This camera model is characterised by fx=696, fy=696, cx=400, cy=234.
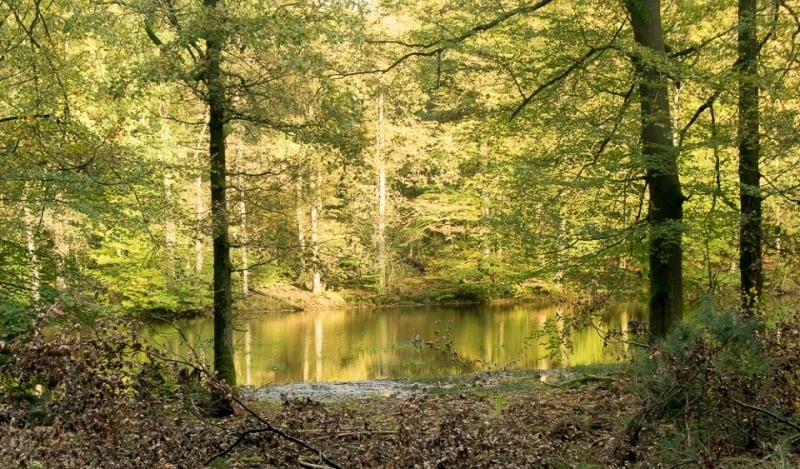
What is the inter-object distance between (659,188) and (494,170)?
3.21 metres

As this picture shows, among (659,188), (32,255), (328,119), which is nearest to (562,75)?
(659,188)

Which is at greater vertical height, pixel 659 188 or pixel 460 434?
pixel 659 188

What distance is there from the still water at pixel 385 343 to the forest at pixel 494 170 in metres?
1.92

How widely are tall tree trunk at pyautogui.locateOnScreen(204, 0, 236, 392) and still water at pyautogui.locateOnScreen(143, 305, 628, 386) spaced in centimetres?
74

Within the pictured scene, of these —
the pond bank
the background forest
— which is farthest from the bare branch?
the pond bank

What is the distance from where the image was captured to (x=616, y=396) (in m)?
7.58

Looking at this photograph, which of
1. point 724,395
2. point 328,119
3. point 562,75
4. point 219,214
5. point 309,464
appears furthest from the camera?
point 562,75

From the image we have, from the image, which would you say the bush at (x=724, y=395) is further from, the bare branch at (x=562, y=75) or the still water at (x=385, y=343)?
the bare branch at (x=562, y=75)

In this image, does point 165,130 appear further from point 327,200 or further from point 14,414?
point 14,414

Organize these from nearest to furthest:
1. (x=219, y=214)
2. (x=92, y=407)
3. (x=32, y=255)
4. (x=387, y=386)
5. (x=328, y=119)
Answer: (x=92, y=407) → (x=32, y=255) → (x=219, y=214) → (x=328, y=119) → (x=387, y=386)

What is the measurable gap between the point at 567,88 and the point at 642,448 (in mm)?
7048

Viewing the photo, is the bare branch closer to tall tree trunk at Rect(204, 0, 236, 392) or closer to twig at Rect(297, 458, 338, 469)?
tall tree trunk at Rect(204, 0, 236, 392)

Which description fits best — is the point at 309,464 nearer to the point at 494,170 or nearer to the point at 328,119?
the point at 328,119

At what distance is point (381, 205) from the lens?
97.2 feet
